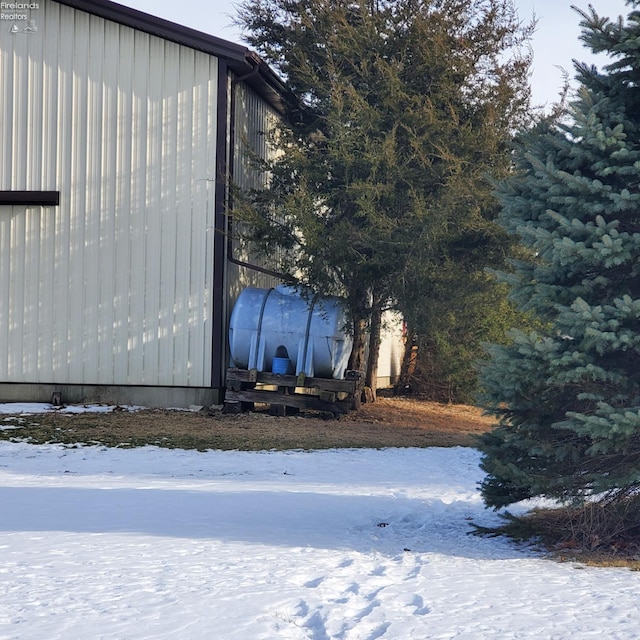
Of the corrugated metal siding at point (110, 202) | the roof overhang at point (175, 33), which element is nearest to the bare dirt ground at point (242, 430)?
the corrugated metal siding at point (110, 202)

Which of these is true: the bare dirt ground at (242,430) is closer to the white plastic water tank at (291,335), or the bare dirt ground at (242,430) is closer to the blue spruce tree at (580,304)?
the white plastic water tank at (291,335)

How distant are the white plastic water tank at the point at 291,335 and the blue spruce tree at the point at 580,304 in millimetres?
8817

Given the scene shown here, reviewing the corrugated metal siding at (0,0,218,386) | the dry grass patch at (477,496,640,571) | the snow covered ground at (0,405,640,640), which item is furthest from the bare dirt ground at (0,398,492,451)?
the dry grass patch at (477,496,640,571)

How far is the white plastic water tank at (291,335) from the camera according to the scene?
16000 mm

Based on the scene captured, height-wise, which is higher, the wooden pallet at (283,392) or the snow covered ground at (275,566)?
the wooden pallet at (283,392)

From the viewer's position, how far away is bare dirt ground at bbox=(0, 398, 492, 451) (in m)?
13.0

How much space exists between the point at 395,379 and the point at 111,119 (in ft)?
33.6

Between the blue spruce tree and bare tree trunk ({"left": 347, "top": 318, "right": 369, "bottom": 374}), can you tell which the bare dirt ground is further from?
the blue spruce tree

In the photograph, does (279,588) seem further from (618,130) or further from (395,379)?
(395,379)

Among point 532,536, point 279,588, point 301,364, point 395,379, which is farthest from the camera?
point 395,379

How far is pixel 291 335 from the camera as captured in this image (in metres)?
16.1

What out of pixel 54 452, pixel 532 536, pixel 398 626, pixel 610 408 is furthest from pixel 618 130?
pixel 54 452

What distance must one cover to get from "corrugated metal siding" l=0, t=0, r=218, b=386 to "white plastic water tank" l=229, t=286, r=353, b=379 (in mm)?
718

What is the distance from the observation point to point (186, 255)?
Result: 1661cm
